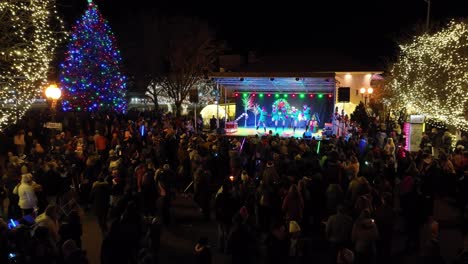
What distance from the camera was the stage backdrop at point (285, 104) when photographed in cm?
2684

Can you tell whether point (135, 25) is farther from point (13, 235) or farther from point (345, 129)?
point (13, 235)

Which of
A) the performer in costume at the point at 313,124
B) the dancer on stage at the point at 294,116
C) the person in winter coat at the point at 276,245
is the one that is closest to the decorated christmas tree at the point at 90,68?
the dancer on stage at the point at 294,116

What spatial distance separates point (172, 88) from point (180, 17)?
5.90m

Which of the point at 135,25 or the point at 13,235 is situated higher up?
the point at 135,25

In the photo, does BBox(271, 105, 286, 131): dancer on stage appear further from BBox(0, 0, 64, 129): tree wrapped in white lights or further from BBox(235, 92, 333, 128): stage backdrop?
BBox(0, 0, 64, 129): tree wrapped in white lights

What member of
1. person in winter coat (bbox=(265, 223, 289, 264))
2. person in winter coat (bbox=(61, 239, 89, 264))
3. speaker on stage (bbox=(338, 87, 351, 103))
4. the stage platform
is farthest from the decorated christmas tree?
person in winter coat (bbox=(265, 223, 289, 264))

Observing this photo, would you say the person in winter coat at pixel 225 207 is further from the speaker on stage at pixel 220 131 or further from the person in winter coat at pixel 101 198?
the speaker on stage at pixel 220 131

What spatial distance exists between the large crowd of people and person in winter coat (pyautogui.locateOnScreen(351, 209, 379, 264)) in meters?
0.02

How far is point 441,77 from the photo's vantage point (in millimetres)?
18734

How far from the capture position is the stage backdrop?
26.8 m

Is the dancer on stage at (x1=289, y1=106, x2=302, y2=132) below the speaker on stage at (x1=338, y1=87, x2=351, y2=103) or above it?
below

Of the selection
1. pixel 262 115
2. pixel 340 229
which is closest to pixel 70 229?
pixel 340 229

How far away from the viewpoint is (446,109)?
717 inches

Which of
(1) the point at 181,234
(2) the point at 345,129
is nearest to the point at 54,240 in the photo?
(1) the point at 181,234
